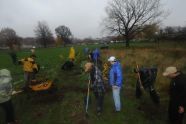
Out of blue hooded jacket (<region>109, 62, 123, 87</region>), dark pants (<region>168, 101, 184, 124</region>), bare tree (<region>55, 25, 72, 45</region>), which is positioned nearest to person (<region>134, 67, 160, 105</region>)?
blue hooded jacket (<region>109, 62, 123, 87</region>)

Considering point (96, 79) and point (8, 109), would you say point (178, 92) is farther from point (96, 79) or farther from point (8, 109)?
point (8, 109)

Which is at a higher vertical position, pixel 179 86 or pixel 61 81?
pixel 179 86

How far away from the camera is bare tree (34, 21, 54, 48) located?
335 ft

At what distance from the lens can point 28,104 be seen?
1081 cm

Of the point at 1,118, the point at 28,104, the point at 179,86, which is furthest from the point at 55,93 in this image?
the point at 179,86

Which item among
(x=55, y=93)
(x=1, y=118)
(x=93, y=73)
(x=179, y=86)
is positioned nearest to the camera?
(x=179, y=86)

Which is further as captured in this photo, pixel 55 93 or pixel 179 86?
pixel 55 93

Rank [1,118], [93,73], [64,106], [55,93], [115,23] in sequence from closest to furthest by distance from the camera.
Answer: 1. [93,73]
2. [1,118]
3. [64,106]
4. [55,93]
5. [115,23]

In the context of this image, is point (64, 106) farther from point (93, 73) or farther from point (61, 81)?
point (61, 81)

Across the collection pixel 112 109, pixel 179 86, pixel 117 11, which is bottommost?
pixel 112 109

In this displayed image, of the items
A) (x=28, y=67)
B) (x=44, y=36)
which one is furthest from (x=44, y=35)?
(x=28, y=67)

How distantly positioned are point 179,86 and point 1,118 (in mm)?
6246

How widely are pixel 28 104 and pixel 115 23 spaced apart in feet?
131

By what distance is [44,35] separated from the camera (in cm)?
10338
